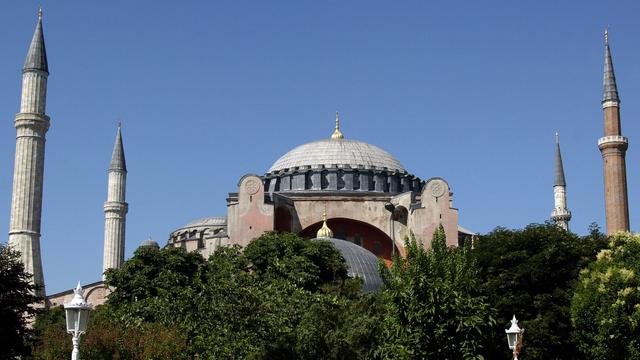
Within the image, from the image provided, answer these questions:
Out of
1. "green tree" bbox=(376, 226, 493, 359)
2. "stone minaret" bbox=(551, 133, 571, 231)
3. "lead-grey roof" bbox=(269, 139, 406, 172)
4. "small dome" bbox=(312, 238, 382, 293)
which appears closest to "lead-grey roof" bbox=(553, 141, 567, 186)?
"stone minaret" bbox=(551, 133, 571, 231)

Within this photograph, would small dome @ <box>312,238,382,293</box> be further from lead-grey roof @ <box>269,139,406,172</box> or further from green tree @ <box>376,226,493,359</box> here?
green tree @ <box>376,226,493,359</box>

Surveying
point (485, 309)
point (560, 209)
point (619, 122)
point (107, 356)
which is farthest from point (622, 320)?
point (560, 209)

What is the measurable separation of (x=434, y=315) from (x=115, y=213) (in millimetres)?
37128

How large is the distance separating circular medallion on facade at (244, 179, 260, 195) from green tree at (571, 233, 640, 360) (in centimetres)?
2138

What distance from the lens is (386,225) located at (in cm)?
4628

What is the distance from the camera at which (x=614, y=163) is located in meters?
42.2

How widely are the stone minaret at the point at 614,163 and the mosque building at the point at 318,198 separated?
4 centimetres

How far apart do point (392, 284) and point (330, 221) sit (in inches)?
1122

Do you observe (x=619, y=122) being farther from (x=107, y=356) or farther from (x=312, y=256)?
(x=107, y=356)

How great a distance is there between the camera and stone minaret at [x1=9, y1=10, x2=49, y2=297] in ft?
125

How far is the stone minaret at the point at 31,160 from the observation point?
3822cm

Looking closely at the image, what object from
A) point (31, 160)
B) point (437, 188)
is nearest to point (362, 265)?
point (437, 188)

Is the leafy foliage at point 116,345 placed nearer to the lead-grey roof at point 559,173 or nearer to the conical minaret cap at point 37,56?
the conical minaret cap at point 37,56

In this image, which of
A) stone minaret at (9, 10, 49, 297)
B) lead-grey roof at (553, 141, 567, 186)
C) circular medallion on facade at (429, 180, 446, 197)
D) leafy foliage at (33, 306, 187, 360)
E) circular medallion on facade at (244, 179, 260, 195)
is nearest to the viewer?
leafy foliage at (33, 306, 187, 360)
